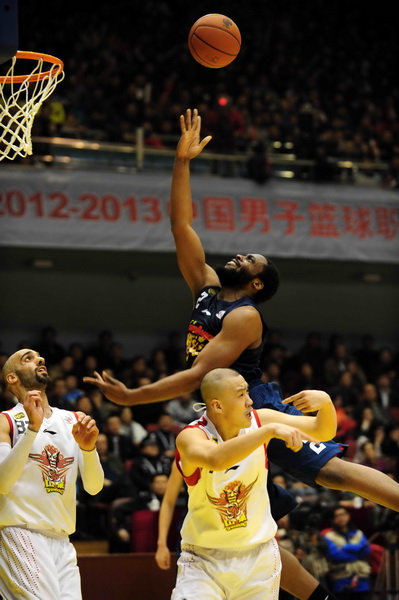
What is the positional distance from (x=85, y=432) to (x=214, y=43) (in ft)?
9.55

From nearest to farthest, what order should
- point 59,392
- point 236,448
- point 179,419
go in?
point 236,448, point 59,392, point 179,419

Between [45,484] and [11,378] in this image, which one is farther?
[11,378]

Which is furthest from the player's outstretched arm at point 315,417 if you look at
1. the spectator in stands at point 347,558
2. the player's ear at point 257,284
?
the spectator in stands at point 347,558

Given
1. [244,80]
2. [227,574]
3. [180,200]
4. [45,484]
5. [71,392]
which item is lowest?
[71,392]

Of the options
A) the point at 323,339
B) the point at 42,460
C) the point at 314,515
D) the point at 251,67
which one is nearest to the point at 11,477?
the point at 42,460

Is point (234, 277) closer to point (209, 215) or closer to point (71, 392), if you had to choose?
point (71, 392)

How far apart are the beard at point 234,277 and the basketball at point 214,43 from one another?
5.44ft

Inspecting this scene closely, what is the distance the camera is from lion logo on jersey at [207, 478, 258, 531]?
16.4 ft

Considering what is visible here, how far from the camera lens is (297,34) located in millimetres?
21109

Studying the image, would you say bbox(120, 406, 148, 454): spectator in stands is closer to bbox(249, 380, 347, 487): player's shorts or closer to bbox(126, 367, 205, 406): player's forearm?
bbox(249, 380, 347, 487): player's shorts

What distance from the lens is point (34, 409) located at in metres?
5.17

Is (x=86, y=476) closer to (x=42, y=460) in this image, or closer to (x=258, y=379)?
(x=42, y=460)

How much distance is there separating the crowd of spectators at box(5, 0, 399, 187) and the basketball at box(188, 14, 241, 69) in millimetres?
8168

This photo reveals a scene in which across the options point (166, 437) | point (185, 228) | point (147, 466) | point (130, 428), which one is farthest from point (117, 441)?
point (185, 228)
